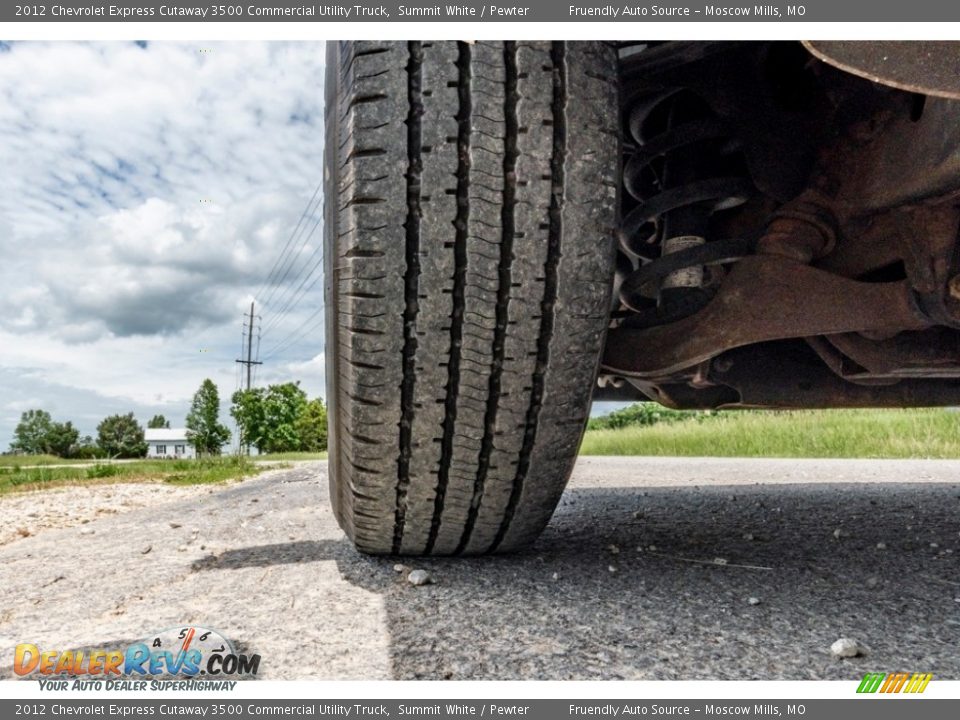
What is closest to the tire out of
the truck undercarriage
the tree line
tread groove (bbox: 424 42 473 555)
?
tread groove (bbox: 424 42 473 555)

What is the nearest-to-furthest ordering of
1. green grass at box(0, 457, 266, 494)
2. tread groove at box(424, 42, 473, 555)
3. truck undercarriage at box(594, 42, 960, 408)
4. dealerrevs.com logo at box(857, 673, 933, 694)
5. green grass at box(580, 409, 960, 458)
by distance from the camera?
dealerrevs.com logo at box(857, 673, 933, 694) → tread groove at box(424, 42, 473, 555) → truck undercarriage at box(594, 42, 960, 408) → green grass at box(0, 457, 266, 494) → green grass at box(580, 409, 960, 458)

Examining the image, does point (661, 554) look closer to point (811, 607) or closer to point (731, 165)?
point (811, 607)

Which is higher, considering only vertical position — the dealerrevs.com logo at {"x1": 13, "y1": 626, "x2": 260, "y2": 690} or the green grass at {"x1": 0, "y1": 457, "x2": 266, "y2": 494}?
the dealerrevs.com logo at {"x1": 13, "y1": 626, "x2": 260, "y2": 690}

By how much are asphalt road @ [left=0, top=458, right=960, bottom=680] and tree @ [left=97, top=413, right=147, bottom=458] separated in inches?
1855

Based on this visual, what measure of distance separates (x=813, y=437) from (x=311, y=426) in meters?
31.6

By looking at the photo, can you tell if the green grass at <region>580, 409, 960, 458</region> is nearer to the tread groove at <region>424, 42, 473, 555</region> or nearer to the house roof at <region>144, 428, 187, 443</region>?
the tread groove at <region>424, 42, 473, 555</region>

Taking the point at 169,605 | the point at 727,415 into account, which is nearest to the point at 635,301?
the point at 169,605

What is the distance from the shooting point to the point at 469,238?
105 cm

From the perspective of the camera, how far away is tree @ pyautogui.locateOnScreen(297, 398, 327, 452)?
34688mm

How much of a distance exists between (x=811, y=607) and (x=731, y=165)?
2.94 feet

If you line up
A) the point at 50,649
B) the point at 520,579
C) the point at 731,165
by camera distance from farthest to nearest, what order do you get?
the point at 731,165 < the point at 520,579 < the point at 50,649

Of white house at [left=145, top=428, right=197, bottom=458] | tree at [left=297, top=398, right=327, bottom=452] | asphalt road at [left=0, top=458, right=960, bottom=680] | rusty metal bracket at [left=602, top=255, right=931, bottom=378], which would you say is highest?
rusty metal bracket at [left=602, top=255, right=931, bottom=378]

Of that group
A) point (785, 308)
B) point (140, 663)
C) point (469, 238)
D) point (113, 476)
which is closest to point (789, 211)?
point (785, 308)

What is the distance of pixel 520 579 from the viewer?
1309 mm
